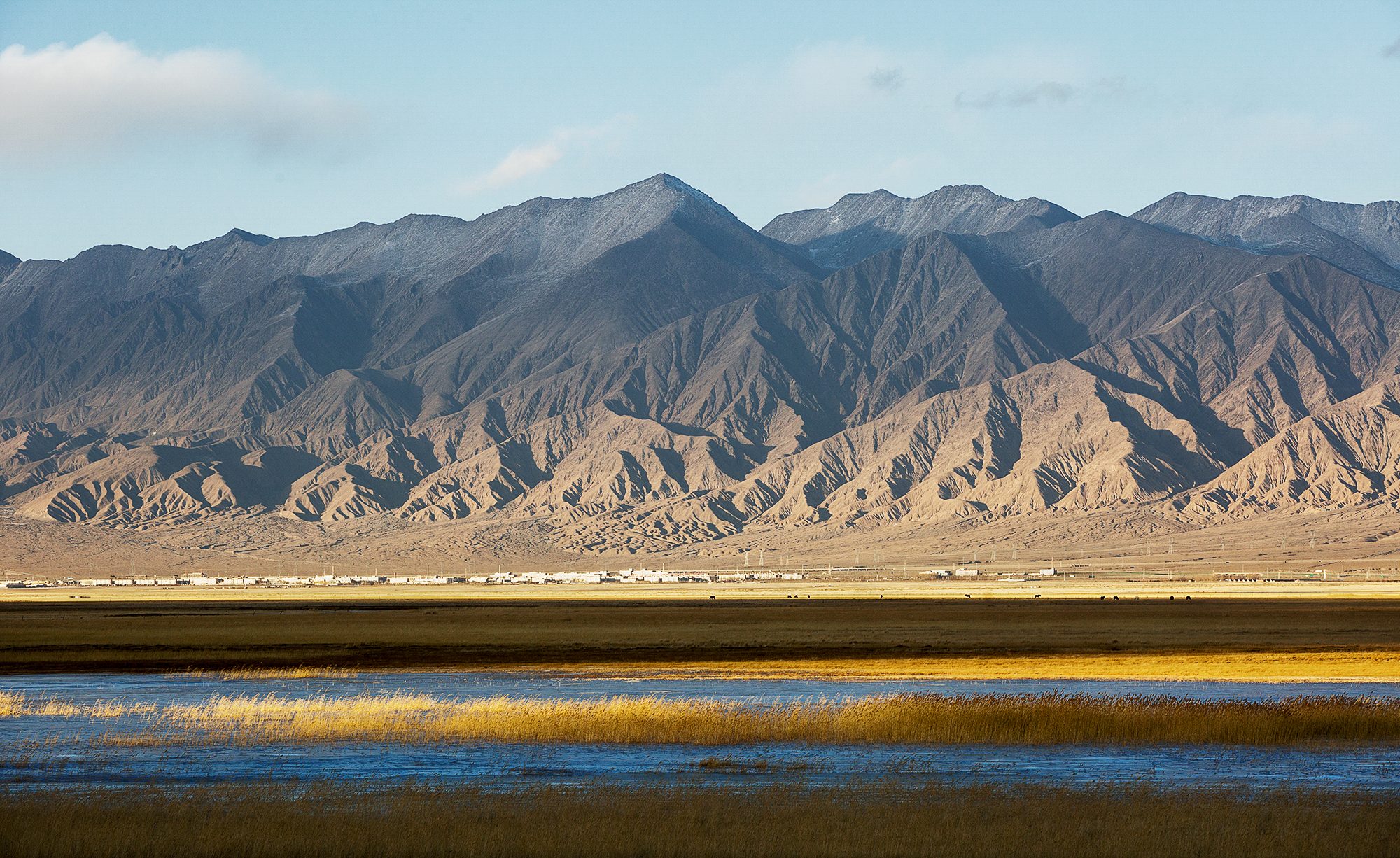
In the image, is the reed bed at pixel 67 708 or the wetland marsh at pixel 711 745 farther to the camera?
the reed bed at pixel 67 708

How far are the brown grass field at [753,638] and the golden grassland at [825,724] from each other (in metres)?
14.7

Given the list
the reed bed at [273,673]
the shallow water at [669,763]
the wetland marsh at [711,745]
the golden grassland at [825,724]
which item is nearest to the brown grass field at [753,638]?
the wetland marsh at [711,745]

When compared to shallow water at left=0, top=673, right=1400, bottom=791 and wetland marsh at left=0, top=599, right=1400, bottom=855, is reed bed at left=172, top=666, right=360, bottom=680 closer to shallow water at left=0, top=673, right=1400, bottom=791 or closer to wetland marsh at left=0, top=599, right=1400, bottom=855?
wetland marsh at left=0, top=599, right=1400, bottom=855

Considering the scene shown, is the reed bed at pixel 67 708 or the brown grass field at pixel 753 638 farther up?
the reed bed at pixel 67 708

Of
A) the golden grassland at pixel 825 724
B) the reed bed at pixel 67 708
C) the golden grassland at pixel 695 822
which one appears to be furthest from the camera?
the reed bed at pixel 67 708

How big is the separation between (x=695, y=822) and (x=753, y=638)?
49377mm

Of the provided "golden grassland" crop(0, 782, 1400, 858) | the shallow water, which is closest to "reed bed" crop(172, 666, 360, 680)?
the shallow water

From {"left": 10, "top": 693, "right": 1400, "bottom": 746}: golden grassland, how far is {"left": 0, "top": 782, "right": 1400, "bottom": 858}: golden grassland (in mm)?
6966

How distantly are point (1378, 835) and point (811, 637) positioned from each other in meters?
50.9

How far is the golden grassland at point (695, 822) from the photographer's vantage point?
2284cm

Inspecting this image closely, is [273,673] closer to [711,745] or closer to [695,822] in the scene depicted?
[711,745]

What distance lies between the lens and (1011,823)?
24.6 meters

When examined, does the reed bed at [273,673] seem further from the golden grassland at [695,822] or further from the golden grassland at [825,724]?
the golden grassland at [695,822]

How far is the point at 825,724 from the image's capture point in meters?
36.3
